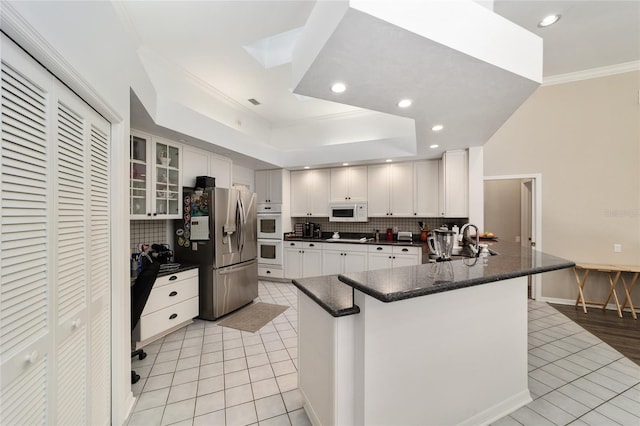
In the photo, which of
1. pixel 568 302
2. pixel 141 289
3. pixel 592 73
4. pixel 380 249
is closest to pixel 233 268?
pixel 141 289

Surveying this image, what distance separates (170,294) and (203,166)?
1751mm

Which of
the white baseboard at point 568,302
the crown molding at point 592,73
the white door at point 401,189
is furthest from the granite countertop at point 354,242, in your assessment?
the crown molding at point 592,73

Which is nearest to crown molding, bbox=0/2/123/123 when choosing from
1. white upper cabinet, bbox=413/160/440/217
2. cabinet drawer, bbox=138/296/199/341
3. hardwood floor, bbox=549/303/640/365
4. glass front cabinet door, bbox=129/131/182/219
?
glass front cabinet door, bbox=129/131/182/219

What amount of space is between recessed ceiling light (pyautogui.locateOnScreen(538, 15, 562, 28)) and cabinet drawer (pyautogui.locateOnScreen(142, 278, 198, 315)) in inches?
188

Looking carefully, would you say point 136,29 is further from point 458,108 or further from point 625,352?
point 625,352

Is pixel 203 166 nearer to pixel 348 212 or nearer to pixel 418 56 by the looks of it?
pixel 348 212

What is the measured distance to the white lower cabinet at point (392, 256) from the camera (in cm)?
413

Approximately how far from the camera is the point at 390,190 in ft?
15.2

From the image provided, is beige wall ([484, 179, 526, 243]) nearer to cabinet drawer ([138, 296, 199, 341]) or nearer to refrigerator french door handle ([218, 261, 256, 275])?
refrigerator french door handle ([218, 261, 256, 275])

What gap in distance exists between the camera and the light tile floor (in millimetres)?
1708

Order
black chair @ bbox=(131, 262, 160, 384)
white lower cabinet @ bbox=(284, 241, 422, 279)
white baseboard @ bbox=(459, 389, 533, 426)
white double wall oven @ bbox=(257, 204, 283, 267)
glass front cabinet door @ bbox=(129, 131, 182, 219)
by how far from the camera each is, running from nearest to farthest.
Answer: white baseboard @ bbox=(459, 389, 533, 426), black chair @ bbox=(131, 262, 160, 384), glass front cabinet door @ bbox=(129, 131, 182, 219), white lower cabinet @ bbox=(284, 241, 422, 279), white double wall oven @ bbox=(257, 204, 283, 267)

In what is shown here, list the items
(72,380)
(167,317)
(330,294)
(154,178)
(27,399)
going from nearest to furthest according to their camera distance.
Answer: (27,399), (72,380), (330,294), (167,317), (154,178)

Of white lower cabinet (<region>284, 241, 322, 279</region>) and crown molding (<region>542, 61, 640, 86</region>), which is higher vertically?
crown molding (<region>542, 61, 640, 86</region>)

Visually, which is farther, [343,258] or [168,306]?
[343,258]
